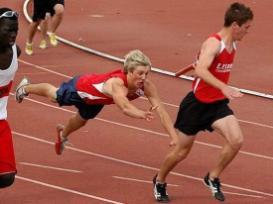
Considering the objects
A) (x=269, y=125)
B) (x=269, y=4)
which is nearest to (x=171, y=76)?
(x=269, y=125)

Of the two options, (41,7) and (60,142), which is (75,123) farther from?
(41,7)

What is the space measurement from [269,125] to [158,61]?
4.36 metres

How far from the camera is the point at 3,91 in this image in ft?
25.0

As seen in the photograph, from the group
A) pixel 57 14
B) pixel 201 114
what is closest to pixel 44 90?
pixel 201 114

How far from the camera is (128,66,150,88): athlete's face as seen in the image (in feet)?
27.8

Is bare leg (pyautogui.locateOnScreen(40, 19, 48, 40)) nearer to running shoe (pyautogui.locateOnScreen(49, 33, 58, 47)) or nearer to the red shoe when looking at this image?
running shoe (pyautogui.locateOnScreen(49, 33, 58, 47))

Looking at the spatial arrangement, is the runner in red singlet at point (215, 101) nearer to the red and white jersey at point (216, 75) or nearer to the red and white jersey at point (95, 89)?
the red and white jersey at point (216, 75)

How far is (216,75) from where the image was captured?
27.8 ft

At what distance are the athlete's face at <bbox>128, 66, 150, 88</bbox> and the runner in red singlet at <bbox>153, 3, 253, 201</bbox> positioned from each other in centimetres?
47

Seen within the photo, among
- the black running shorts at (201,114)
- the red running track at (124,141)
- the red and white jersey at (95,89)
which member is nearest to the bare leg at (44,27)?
the red running track at (124,141)

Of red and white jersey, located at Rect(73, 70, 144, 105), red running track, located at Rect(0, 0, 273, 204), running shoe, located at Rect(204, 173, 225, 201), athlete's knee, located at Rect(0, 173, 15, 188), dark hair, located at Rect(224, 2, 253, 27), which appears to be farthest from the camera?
red running track, located at Rect(0, 0, 273, 204)

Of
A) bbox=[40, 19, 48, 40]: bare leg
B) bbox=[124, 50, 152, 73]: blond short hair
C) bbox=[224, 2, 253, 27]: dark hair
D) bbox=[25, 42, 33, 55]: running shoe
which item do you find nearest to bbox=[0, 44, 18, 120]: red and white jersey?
bbox=[124, 50, 152, 73]: blond short hair

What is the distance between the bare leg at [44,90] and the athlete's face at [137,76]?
1.35m

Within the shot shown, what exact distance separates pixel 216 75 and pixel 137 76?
69 cm
